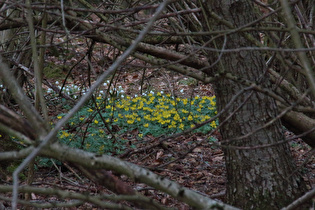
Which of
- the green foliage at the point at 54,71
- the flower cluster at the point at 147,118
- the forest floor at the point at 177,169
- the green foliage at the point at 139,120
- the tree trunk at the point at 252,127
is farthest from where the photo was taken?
the green foliage at the point at 54,71

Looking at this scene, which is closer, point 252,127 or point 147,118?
point 252,127

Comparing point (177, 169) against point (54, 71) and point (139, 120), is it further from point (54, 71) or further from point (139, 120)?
point (54, 71)

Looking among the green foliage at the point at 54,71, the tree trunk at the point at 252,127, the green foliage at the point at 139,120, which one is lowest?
the tree trunk at the point at 252,127

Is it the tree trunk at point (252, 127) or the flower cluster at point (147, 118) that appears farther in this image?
the flower cluster at point (147, 118)

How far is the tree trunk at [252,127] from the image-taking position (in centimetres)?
215

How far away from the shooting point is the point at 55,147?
1206mm

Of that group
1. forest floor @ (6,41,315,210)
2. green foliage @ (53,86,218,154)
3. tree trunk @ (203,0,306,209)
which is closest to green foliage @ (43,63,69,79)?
forest floor @ (6,41,315,210)

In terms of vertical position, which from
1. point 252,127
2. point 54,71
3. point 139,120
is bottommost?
point 252,127

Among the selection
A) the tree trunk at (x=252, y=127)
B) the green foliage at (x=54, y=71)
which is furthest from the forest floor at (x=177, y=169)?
the green foliage at (x=54, y=71)

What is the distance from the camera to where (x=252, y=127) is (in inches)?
85.1

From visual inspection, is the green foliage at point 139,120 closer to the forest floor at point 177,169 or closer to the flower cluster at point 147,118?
the flower cluster at point 147,118

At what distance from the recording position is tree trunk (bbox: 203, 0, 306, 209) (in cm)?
215

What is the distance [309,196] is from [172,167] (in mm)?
2929

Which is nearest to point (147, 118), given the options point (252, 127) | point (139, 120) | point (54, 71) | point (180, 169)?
point (139, 120)
